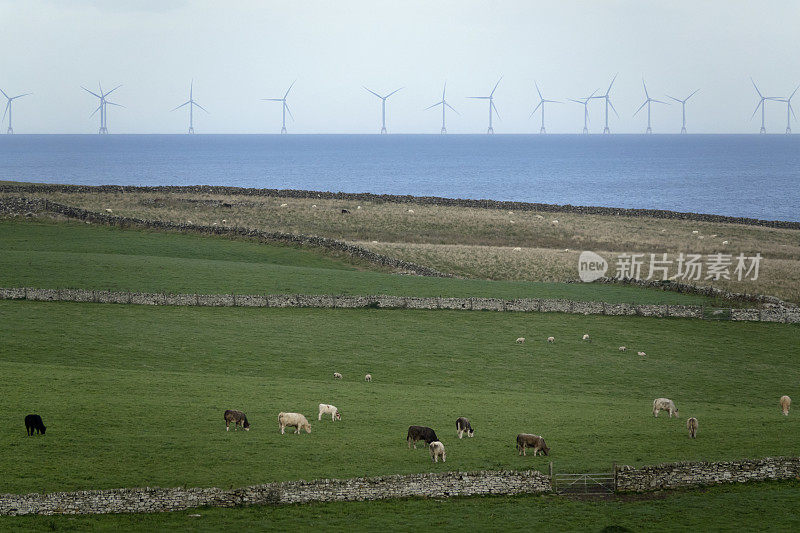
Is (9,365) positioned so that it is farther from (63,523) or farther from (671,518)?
(671,518)

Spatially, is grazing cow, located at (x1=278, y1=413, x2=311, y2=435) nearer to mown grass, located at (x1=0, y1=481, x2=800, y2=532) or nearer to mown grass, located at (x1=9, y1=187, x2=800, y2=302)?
mown grass, located at (x1=0, y1=481, x2=800, y2=532)

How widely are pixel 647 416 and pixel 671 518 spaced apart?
10.2 m

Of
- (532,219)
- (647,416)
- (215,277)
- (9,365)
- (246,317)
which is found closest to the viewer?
(647,416)

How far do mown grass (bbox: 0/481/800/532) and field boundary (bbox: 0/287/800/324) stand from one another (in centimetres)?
2749

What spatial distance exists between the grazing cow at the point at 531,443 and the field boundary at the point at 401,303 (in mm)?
24511

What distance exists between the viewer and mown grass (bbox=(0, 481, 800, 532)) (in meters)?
22.8

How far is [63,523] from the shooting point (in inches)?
893

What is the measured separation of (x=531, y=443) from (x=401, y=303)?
25.0 m

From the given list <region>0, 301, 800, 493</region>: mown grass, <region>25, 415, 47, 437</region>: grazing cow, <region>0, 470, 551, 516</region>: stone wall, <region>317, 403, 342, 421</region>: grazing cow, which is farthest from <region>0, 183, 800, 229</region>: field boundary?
<region>0, 470, 551, 516</region>: stone wall

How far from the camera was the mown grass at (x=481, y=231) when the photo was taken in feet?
237

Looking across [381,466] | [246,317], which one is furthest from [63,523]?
[246,317]

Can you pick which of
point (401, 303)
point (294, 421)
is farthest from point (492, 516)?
point (401, 303)

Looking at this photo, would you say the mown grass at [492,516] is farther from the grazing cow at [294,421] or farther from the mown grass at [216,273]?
the mown grass at [216,273]

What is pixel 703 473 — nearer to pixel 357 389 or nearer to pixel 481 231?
pixel 357 389
